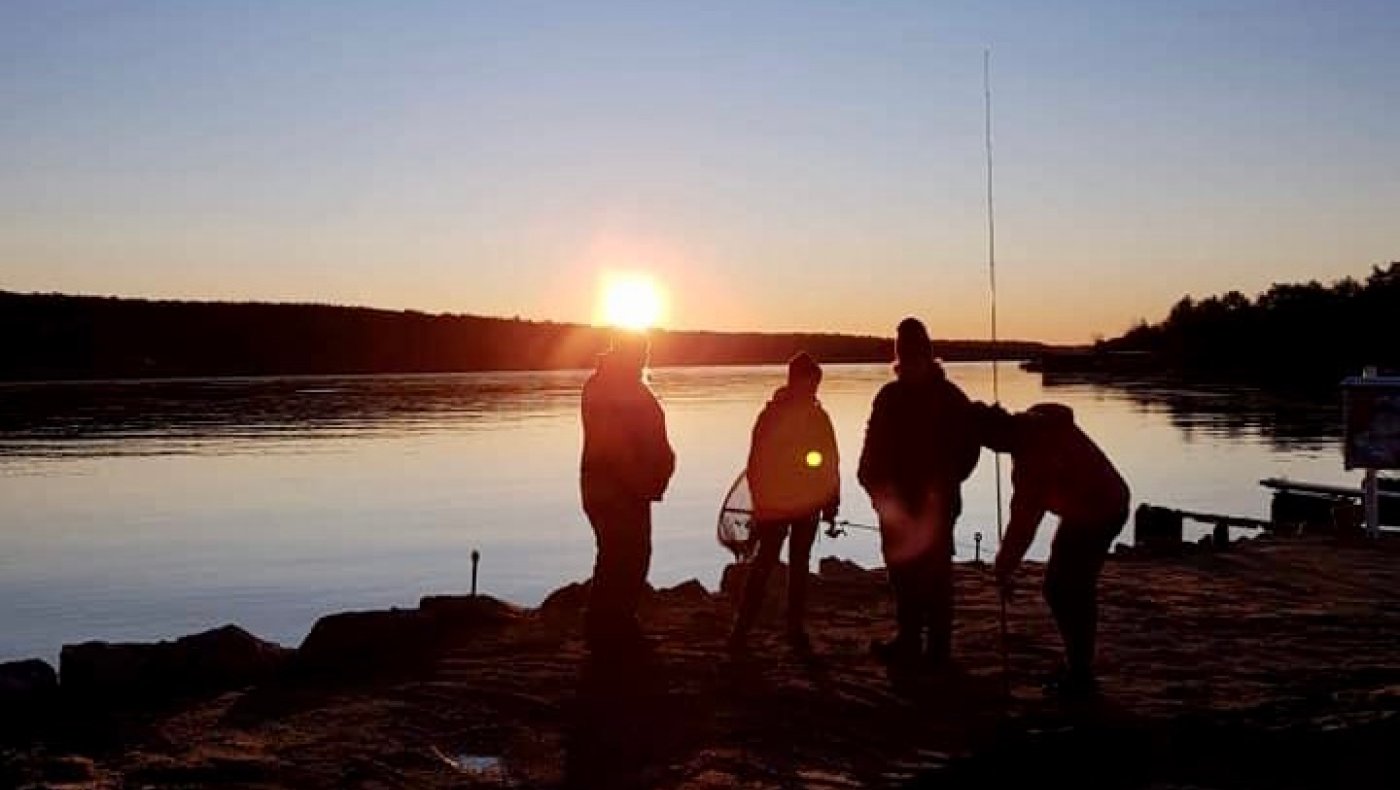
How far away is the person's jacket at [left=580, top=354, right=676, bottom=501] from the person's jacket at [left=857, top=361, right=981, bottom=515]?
1.33 meters

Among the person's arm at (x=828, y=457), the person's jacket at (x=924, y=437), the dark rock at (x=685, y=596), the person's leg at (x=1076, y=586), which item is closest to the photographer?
the person's leg at (x=1076, y=586)

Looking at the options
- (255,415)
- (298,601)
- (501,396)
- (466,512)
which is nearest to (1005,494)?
(466,512)

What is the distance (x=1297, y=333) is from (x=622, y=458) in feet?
420

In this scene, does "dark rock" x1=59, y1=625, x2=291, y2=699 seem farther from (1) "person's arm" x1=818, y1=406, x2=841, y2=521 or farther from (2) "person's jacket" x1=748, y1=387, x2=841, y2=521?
(1) "person's arm" x1=818, y1=406, x2=841, y2=521

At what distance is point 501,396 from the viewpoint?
342 ft

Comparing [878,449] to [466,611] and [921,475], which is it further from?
[466,611]

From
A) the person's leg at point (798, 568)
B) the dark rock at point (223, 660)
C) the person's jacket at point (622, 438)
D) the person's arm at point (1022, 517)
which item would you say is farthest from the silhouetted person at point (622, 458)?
the person's arm at point (1022, 517)

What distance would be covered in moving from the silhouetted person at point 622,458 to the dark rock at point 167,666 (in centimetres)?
209

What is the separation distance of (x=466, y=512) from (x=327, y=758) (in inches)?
1067

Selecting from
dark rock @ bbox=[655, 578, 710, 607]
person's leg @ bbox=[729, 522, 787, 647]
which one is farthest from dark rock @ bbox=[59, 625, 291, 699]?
dark rock @ bbox=[655, 578, 710, 607]

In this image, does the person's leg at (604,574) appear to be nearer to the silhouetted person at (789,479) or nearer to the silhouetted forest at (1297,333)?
the silhouetted person at (789,479)

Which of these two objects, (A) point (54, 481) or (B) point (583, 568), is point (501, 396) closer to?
(A) point (54, 481)

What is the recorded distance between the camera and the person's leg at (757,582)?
10.2 meters

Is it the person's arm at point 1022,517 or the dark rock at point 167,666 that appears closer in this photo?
the person's arm at point 1022,517
